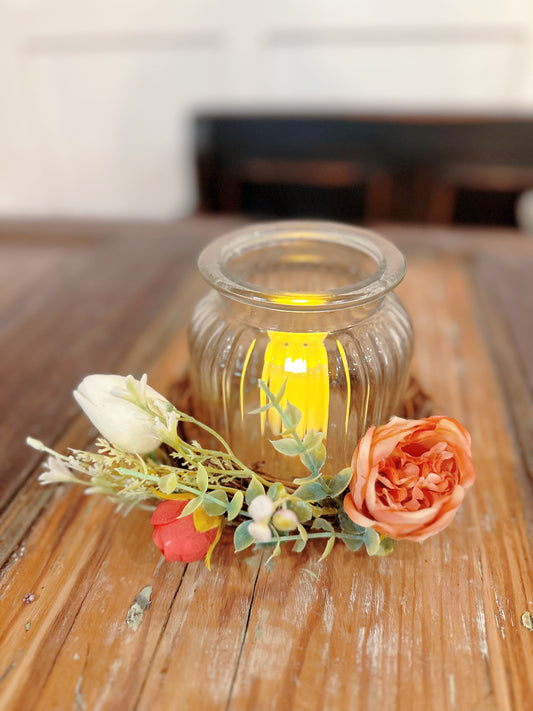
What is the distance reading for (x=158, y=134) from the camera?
1.77 metres

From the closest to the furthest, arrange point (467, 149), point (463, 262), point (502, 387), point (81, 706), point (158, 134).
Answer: point (81, 706) → point (502, 387) → point (463, 262) → point (467, 149) → point (158, 134)

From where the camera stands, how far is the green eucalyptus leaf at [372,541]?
0.32 meters

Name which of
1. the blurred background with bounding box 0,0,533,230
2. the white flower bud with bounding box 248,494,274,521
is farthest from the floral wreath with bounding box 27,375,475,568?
the blurred background with bounding box 0,0,533,230

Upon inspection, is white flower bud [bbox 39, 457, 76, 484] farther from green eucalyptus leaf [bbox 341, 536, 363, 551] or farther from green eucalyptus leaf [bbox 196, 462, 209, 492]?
green eucalyptus leaf [bbox 341, 536, 363, 551]

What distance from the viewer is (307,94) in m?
1.59

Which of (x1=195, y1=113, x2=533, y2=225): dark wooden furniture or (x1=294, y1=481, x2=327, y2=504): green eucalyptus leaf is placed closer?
(x1=294, y1=481, x2=327, y2=504): green eucalyptus leaf

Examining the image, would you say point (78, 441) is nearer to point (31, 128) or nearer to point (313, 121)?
point (313, 121)

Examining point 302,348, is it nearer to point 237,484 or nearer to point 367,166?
point 237,484

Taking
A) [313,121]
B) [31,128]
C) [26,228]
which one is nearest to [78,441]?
[26,228]

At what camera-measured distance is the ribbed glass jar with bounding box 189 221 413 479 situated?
0.37 metres

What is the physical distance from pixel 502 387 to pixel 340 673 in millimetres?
364

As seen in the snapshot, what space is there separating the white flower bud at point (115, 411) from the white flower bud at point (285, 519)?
3.9 inches

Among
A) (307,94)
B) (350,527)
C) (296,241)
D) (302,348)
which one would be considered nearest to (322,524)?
(350,527)

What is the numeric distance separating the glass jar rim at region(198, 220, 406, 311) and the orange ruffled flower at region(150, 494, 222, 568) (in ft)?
0.49
